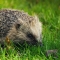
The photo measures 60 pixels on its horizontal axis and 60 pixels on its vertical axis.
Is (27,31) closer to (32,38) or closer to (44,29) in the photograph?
(32,38)

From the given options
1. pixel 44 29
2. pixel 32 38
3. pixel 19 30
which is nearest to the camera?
pixel 32 38

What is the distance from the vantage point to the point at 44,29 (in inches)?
304

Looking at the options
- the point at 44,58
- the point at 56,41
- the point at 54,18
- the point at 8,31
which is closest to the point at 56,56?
the point at 44,58

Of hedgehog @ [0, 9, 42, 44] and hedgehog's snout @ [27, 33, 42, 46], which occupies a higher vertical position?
hedgehog @ [0, 9, 42, 44]

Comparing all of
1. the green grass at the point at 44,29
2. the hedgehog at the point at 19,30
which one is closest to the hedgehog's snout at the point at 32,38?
the hedgehog at the point at 19,30

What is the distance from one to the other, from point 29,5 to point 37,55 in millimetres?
4368

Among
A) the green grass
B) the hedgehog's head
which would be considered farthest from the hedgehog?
the green grass

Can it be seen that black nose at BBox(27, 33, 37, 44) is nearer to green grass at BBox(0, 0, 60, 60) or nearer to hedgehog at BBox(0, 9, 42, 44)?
hedgehog at BBox(0, 9, 42, 44)

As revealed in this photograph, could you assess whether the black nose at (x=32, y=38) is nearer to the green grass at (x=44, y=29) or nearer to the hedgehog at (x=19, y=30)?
the hedgehog at (x=19, y=30)

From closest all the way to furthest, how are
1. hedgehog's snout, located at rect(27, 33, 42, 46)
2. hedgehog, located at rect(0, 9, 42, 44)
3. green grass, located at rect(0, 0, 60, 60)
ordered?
green grass, located at rect(0, 0, 60, 60) < hedgehog's snout, located at rect(27, 33, 42, 46) < hedgehog, located at rect(0, 9, 42, 44)

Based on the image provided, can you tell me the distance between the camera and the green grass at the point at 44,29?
5.82 meters

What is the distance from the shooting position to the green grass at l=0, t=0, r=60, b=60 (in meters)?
5.82

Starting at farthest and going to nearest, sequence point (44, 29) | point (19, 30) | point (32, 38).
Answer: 1. point (44, 29)
2. point (19, 30)
3. point (32, 38)

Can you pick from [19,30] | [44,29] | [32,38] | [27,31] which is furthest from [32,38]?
[44,29]
